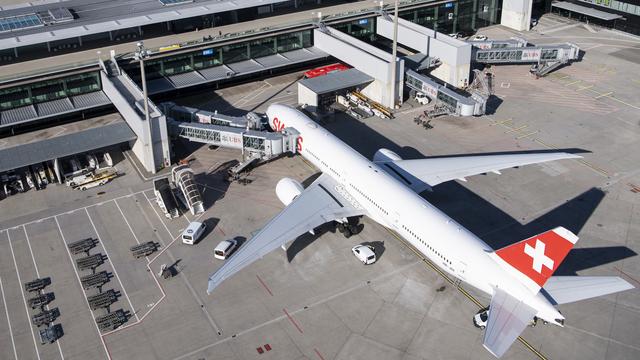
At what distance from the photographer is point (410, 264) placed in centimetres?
6531

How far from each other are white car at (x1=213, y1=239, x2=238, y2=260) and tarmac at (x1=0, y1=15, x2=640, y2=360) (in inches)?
36.7

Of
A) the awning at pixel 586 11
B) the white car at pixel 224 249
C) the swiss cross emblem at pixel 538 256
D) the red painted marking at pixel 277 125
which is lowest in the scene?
the white car at pixel 224 249

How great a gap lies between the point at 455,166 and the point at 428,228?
17.0 m

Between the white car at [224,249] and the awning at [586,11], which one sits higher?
the awning at [586,11]

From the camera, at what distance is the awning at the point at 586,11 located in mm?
127344

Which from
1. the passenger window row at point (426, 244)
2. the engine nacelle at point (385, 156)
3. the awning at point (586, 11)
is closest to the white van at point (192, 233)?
the passenger window row at point (426, 244)

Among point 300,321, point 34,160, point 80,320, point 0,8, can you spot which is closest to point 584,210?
point 300,321

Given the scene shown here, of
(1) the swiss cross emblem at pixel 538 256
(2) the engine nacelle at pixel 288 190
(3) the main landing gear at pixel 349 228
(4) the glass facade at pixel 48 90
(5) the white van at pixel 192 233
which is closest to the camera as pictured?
(1) the swiss cross emblem at pixel 538 256

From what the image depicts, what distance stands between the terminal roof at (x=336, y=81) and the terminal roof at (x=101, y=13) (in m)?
21.1

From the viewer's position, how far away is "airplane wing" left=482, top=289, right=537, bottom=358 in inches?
1865

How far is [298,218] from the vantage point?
6675cm

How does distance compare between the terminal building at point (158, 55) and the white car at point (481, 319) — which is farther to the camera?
the terminal building at point (158, 55)

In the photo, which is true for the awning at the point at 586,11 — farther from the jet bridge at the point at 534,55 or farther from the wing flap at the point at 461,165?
the wing flap at the point at 461,165

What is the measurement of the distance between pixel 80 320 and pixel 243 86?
5781 centimetres
